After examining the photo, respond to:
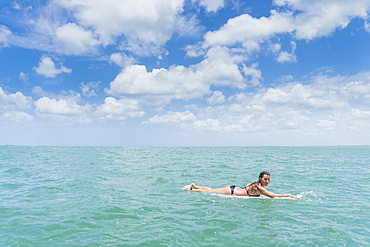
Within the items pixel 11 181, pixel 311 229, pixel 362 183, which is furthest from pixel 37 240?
pixel 362 183

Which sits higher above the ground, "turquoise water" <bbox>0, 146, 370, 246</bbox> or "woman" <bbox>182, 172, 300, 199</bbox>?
"woman" <bbox>182, 172, 300, 199</bbox>

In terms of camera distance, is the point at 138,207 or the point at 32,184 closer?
the point at 138,207

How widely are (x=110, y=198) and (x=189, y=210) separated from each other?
15.8 ft

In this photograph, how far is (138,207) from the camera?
10.7 m

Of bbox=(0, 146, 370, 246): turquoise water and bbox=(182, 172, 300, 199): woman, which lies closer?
bbox=(0, 146, 370, 246): turquoise water

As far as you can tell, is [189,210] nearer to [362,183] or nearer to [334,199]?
[334,199]

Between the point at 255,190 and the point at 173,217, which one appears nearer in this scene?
the point at 173,217

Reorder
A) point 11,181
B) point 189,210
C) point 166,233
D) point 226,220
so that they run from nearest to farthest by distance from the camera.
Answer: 1. point 166,233
2. point 226,220
3. point 189,210
4. point 11,181

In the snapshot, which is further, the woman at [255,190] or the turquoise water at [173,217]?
the woman at [255,190]

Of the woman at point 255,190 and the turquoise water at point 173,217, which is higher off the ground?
the woman at point 255,190

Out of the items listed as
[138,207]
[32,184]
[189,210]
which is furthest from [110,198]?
[32,184]

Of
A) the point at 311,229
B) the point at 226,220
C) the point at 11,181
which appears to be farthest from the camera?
the point at 11,181

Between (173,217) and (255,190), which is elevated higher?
(255,190)

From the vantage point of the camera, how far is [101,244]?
22.9 feet
